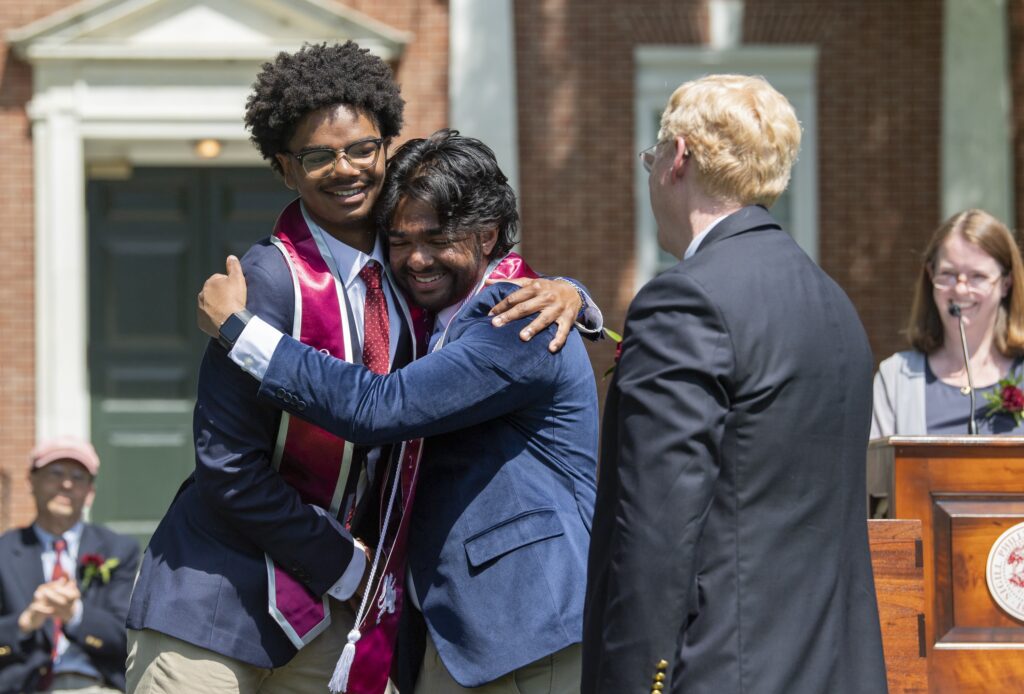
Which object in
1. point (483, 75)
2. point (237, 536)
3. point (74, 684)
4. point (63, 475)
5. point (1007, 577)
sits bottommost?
point (74, 684)

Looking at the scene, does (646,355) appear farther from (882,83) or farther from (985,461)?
(882,83)

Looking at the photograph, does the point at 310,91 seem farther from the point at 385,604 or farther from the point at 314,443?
the point at 385,604

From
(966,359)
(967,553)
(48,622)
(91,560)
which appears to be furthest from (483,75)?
(967,553)

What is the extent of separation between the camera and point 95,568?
6.57 metres

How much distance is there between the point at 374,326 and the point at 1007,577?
5.85 ft

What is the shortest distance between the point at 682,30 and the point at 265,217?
3.08 m

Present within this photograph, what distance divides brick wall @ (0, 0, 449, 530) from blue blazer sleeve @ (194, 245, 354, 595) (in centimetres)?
637

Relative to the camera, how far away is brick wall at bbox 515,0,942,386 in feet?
32.8

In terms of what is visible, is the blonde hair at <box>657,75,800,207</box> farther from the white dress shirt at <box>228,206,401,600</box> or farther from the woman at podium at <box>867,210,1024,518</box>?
the woman at podium at <box>867,210,1024,518</box>

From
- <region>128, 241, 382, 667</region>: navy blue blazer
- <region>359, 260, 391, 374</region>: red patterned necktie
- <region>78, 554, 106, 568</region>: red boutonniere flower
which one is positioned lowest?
<region>78, 554, 106, 568</region>: red boutonniere flower

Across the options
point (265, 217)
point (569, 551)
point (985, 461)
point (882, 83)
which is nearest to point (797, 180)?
point (882, 83)

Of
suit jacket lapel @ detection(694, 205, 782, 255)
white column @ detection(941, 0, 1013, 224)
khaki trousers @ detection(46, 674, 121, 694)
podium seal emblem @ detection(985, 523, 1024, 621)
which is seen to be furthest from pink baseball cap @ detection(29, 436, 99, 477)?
white column @ detection(941, 0, 1013, 224)

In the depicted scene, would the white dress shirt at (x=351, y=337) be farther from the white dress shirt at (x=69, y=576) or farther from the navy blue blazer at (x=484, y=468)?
the white dress shirt at (x=69, y=576)

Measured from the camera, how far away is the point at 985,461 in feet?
13.1
